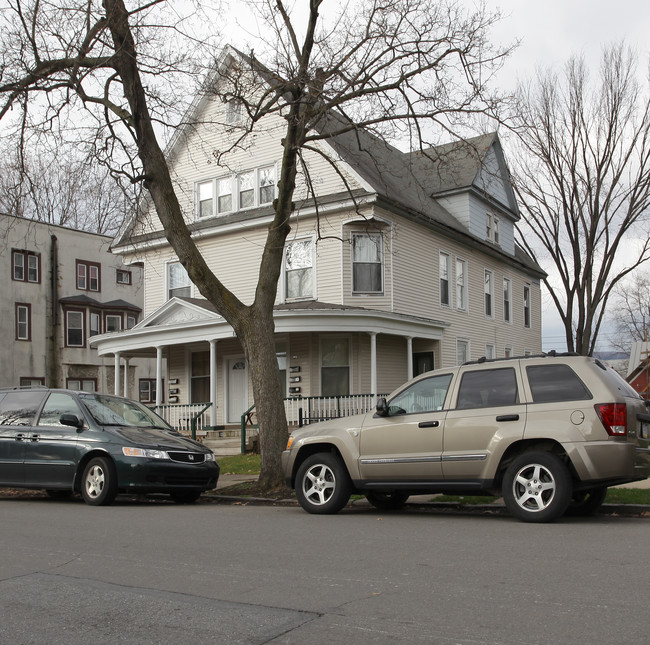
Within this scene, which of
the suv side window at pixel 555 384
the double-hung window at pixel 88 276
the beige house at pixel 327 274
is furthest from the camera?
the double-hung window at pixel 88 276

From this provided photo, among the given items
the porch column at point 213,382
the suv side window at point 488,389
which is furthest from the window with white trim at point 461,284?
the suv side window at point 488,389

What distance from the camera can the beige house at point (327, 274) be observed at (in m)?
21.9

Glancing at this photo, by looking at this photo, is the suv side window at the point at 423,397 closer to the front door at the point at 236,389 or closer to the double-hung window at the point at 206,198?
the front door at the point at 236,389

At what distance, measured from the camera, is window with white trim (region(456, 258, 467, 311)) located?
87.0 ft

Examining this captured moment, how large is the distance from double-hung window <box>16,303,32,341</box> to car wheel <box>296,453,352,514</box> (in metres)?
31.0

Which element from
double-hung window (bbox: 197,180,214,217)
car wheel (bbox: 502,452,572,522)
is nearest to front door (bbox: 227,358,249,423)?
double-hung window (bbox: 197,180,214,217)

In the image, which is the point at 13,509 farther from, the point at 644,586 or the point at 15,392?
the point at 644,586

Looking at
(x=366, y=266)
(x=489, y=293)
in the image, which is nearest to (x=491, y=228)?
(x=489, y=293)

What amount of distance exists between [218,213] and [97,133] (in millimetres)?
10513

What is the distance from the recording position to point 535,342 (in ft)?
110

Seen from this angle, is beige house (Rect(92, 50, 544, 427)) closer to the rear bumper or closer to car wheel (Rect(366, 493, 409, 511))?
car wheel (Rect(366, 493, 409, 511))

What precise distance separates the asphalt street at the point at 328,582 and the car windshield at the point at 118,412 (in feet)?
11.2

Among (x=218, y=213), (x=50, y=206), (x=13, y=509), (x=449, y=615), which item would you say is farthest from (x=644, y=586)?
(x=50, y=206)

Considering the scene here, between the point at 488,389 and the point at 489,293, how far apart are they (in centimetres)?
1997
